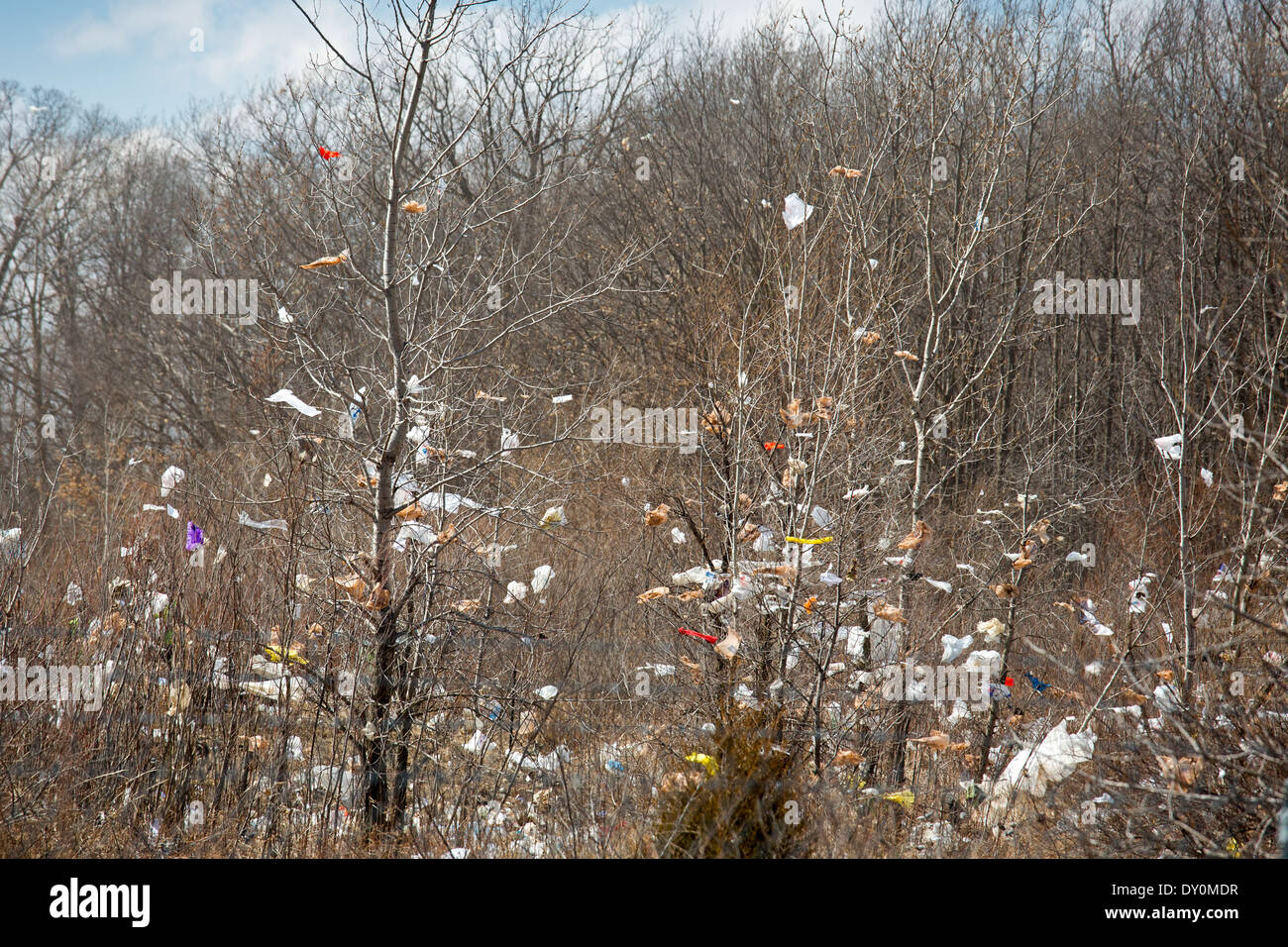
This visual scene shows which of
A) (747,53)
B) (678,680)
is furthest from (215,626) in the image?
(747,53)

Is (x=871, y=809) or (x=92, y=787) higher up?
(x=92, y=787)

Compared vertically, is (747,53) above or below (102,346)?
above

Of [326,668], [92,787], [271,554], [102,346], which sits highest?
[102,346]

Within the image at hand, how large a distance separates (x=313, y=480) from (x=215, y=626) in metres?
1.11

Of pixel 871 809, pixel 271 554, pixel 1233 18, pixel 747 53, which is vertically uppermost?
pixel 747 53

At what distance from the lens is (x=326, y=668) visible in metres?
5.02

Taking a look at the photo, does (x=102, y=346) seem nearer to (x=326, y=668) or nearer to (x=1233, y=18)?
(x=326, y=668)

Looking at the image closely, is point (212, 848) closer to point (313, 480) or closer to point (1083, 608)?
point (313, 480)

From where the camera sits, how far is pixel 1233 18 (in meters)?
13.2
